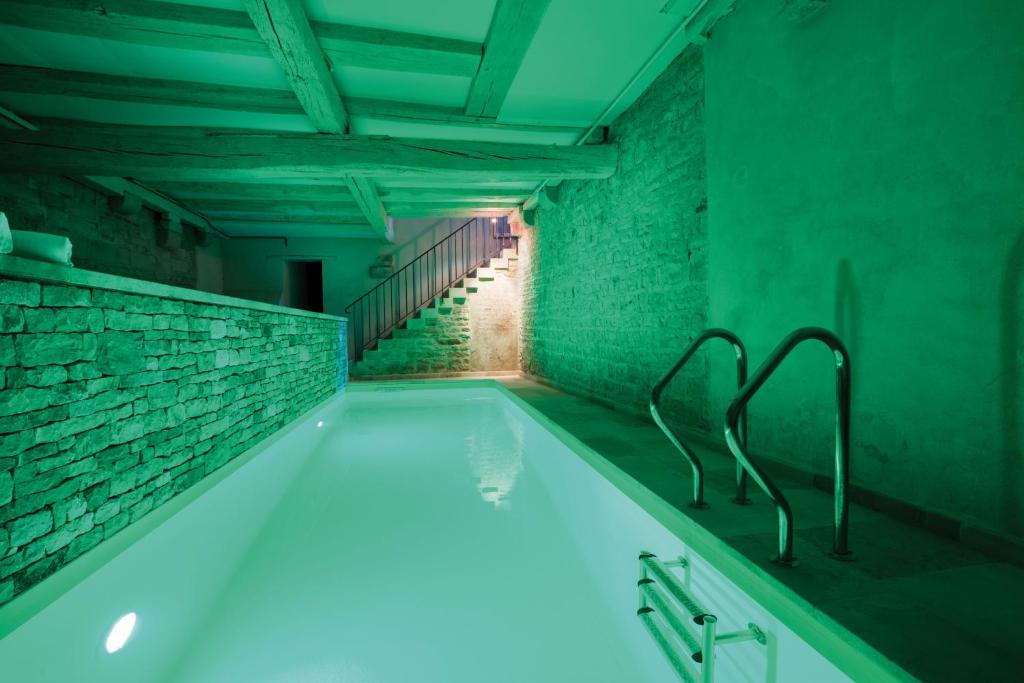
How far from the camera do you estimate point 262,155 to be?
456 cm

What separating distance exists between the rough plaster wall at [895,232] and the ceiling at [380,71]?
1121 millimetres

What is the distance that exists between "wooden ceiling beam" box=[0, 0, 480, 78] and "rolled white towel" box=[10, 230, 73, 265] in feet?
6.80

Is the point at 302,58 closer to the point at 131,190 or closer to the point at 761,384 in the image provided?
the point at 761,384

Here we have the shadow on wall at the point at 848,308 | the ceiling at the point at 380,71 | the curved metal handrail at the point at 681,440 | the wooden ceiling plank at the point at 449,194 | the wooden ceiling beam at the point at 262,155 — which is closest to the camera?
the curved metal handrail at the point at 681,440

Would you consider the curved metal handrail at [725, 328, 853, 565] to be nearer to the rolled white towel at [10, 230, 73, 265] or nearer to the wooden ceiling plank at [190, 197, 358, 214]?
the rolled white towel at [10, 230, 73, 265]

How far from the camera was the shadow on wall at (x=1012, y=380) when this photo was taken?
1679 millimetres

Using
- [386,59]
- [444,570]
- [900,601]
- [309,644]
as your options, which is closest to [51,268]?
[309,644]

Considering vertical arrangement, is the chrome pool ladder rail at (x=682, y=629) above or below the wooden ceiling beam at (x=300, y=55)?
below

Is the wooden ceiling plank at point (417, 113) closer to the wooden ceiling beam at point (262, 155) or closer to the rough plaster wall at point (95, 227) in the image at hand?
the wooden ceiling beam at point (262, 155)

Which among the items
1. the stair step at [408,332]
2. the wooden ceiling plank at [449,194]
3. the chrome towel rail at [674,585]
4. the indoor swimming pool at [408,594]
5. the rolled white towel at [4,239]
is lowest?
the indoor swimming pool at [408,594]

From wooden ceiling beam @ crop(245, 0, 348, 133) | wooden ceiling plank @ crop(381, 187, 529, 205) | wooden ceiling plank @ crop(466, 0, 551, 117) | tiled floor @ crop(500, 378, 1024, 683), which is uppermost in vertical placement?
wooden ceiling plank @ crop(381, 187, 529, 205)

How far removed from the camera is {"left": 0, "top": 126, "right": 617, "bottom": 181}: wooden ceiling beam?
4352 millimetres

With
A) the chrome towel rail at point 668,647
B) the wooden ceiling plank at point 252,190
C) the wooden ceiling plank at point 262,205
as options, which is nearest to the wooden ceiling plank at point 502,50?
the wooden ceiling plank at point 252,190

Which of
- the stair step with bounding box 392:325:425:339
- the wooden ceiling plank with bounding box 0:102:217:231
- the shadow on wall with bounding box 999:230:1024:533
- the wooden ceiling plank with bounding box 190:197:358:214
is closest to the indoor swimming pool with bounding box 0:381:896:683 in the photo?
the shadow on wall with bounding box 999:230:1024:533
